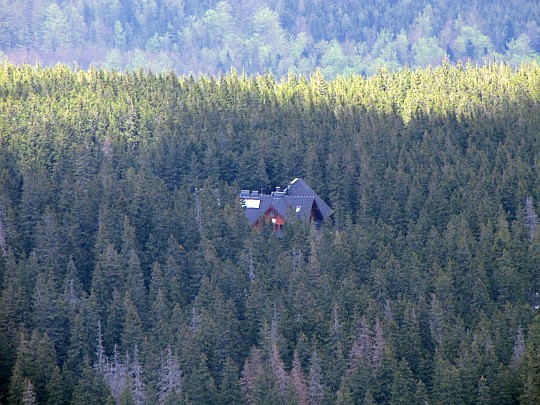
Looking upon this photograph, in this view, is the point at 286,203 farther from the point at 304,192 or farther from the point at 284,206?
the point at 304,192

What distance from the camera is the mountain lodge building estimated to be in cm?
9444

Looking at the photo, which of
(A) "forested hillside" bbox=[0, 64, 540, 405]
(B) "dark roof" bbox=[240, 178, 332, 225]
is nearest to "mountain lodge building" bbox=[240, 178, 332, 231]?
Result: (B) "dark roof" bbox=[240, 178, 332, 225]

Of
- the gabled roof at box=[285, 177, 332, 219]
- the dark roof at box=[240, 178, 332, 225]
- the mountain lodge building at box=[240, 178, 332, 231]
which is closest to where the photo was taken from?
the mountain lodge building at box=[240, 178, 332, 231]

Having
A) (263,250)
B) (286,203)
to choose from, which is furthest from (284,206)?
(263,250)

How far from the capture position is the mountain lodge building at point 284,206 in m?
94.4

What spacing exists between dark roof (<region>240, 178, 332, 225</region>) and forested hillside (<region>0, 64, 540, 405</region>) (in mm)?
1285

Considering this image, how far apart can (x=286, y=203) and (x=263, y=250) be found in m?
14.2

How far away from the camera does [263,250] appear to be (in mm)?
82938

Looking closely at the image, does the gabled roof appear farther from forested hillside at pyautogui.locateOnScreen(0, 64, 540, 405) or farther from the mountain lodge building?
forested hillside at pyautogui.locateOnScreen(0, 64, 540, 405)

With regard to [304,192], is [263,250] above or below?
below

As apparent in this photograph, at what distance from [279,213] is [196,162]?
15506 millimetres

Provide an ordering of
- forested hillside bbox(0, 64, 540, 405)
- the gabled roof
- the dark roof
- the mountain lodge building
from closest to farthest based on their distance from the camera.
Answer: forested hillside bbox(0, 64, 540, 405), the mountain lodge building, the dark roof, the gabled roof

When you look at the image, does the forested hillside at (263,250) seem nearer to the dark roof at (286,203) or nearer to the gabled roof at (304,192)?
the gabled roof at (304,192)

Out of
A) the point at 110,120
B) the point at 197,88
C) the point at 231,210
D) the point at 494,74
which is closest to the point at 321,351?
the point at 231,210
